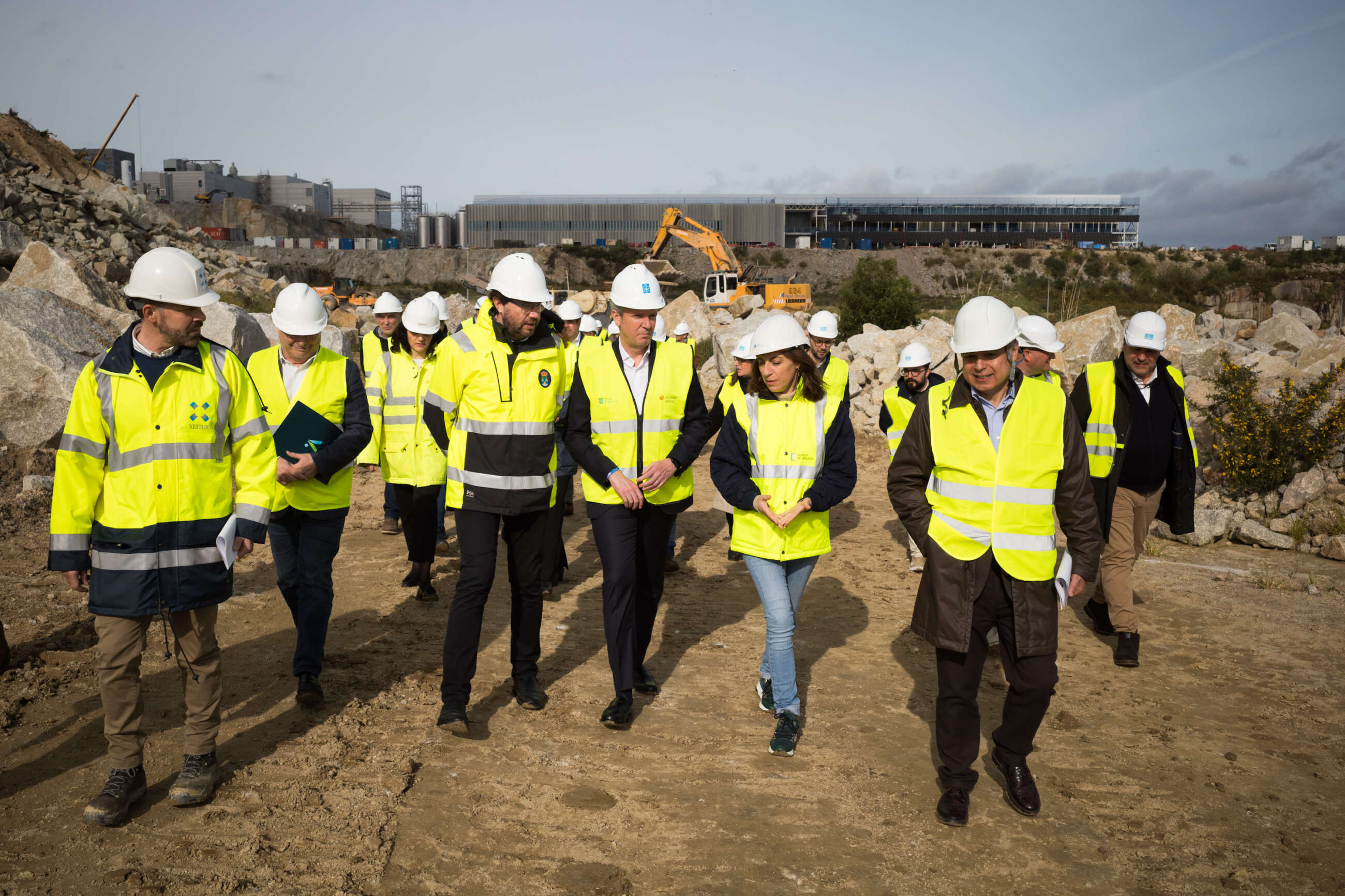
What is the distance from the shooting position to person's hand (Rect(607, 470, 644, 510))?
4.38m

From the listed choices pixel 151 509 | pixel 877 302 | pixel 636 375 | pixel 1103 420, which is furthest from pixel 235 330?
pixel 877 302

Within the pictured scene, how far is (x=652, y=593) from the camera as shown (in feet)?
15.7

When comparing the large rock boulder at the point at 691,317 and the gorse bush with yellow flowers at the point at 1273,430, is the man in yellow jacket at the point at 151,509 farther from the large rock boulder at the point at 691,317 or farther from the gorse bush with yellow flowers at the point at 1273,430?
the large rock boulder at the point at 691,317

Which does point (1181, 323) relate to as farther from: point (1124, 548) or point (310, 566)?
point (310, 566)

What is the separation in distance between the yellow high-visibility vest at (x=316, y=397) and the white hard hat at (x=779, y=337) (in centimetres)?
231

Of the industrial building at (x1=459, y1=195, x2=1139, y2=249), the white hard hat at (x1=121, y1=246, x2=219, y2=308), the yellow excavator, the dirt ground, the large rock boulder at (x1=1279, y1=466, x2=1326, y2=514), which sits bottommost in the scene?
the dirt ground

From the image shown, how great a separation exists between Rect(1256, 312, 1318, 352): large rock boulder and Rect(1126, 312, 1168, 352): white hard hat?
12.3 meters

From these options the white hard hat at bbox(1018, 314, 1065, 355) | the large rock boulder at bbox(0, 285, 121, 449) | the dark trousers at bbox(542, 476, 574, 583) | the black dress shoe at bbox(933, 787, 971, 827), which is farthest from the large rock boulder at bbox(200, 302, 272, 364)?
the black dress shoe at bbox(933, 787, 971, 827)

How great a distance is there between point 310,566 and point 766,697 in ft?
8.53

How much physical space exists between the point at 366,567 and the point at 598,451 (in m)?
3.91

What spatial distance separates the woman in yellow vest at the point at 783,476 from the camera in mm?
4234

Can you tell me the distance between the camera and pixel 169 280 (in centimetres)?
348

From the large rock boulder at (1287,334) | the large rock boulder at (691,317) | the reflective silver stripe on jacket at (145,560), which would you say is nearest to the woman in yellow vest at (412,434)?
the reflective silver stripe on jacket at (145,560)

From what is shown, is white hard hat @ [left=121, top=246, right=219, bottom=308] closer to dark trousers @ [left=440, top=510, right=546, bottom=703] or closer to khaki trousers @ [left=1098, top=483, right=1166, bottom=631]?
dark trousers @ [left=440, top=510, right=546, bottom=703]
